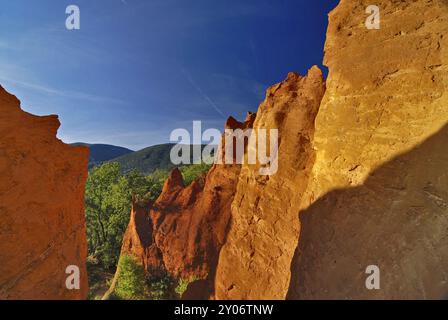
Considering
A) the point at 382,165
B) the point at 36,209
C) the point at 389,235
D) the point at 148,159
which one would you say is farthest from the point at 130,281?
the point at 148,159

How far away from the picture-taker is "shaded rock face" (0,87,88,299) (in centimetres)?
785

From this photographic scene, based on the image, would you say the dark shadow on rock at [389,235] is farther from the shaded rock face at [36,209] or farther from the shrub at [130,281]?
the shrub at [130,281]

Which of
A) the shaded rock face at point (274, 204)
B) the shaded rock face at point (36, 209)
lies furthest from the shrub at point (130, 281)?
the shaded rock face at point (36, 209)

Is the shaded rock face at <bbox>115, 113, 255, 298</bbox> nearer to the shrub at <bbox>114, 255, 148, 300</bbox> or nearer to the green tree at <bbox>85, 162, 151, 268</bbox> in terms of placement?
the shrub at <bbox>114, 255, 148, 300</bbox>

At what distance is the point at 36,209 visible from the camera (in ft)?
28.2

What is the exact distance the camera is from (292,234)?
12.4 meters

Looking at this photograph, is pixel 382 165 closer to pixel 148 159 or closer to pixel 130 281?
pixel 130 281

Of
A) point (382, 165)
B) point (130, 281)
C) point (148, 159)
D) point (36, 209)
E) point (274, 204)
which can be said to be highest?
point (148, 159)

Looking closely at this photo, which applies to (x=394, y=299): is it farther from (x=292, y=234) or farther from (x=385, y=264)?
(x=292, y=234)

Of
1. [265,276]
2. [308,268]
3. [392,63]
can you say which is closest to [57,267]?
[308,268]

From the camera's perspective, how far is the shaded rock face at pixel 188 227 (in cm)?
2003

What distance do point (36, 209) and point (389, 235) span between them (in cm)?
1003

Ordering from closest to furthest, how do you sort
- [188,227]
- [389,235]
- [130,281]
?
[389,235], [130,281], [188,227]

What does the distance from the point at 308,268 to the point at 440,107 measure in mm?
5489
